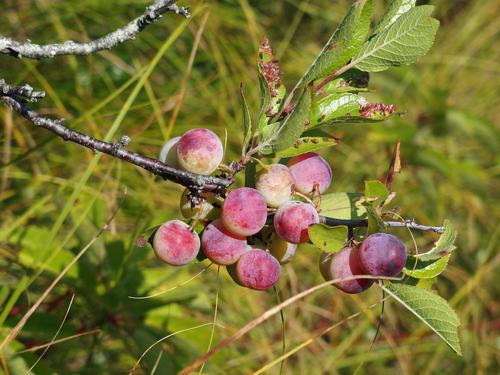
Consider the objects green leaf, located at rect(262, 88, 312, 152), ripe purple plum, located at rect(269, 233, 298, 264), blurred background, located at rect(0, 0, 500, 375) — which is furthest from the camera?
blurred background, located at rect(0, 0, 500, 375)

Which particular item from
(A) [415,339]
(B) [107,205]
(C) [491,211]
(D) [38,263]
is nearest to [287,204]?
(D) [38,263]

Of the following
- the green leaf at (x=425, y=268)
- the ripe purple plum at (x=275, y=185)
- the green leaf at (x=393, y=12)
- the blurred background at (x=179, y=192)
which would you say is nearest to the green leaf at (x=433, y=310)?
the green leaf at (x=425, y=268)

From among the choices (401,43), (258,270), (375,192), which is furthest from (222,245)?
(401,43)

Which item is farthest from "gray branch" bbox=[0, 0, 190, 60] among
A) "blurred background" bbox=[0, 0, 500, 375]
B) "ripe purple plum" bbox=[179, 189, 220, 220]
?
"blurred background" bbox=[0, 0, 500, 375]

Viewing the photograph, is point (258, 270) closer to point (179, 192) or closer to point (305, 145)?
point (305, 145)

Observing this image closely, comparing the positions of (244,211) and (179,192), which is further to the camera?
(179,192)

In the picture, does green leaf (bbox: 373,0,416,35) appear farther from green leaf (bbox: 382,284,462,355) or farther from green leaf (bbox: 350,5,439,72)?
green leaf (bbox: 382,284,462,355)

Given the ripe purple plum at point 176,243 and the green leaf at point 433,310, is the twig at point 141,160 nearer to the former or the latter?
the ripe purple plum at point 176,243
